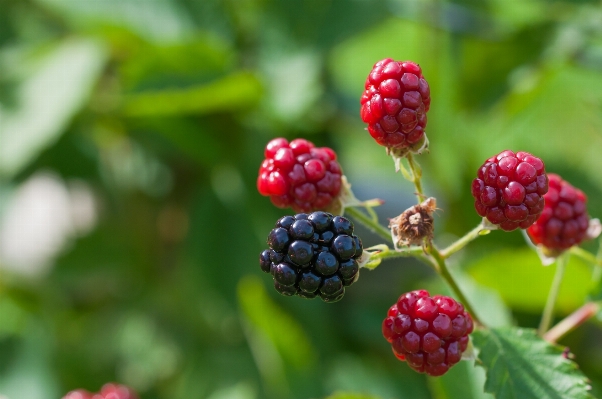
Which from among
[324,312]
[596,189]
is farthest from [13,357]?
[596,189]

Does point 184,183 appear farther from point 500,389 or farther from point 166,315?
point 500,389

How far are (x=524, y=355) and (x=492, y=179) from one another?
26 centimetres

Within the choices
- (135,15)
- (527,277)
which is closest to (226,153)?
(135,15)

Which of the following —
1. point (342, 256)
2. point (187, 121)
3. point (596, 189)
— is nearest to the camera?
point (342, 256)

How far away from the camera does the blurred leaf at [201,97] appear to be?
1.83 meters

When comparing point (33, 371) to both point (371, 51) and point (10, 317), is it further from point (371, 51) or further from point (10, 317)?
point (371, 51)

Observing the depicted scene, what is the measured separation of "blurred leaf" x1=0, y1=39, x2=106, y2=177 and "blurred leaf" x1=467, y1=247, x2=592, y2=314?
3.81ft

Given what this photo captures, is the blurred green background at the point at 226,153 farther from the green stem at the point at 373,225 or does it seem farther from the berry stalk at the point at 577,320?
the green stem at the point at 373,225

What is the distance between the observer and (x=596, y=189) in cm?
195

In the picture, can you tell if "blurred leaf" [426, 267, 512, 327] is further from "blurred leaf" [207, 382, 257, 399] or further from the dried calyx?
"blurred leaf" [207, 382, 257, 399]

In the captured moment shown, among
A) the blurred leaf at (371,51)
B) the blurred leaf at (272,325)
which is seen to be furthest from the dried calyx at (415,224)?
the blurred leaf at (371,51)

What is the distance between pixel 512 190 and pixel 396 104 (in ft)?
0.62

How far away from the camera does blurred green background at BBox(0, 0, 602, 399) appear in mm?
1874

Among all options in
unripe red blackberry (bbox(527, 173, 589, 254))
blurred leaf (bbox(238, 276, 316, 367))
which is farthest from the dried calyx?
blurred leaf (bbox(238, 276, 316, 367))
